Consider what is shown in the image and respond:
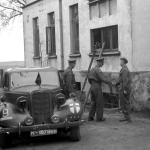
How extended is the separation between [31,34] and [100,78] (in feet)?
38.5

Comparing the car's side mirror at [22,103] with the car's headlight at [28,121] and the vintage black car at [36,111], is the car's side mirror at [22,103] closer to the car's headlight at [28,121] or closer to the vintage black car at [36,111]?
the vintage black car at [36,111]

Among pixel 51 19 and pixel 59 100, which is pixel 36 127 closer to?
pixel 59 100

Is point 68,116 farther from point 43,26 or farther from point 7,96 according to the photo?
point 43,26

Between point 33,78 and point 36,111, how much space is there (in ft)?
4.32

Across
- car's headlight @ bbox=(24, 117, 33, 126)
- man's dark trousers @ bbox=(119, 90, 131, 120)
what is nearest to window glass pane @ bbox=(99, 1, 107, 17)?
man's dark trousers @ bbox=(119, 90, 131, 120)

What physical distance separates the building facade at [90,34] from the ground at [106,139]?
2283 mm

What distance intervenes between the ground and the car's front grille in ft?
1.87

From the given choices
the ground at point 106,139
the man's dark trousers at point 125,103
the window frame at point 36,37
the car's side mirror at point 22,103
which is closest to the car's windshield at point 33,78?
the car's side mirror at point 22,103

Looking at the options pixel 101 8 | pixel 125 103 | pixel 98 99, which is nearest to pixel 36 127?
pixel 98 99

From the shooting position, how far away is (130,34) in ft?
45.6

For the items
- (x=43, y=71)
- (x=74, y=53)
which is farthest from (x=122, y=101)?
(x=74, y=53)

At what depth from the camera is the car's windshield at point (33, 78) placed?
10.6 meters

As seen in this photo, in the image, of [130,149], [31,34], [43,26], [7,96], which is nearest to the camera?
[130,149]

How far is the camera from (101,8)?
15562 mm
